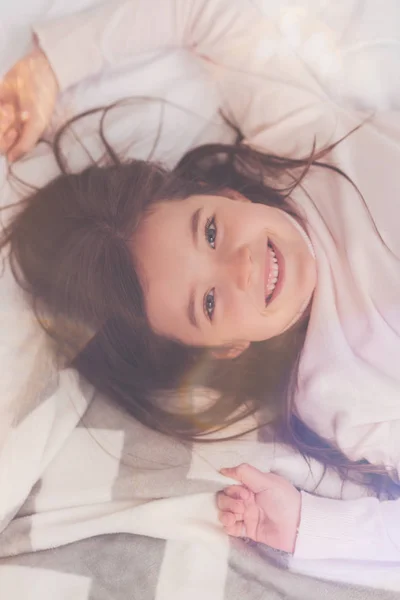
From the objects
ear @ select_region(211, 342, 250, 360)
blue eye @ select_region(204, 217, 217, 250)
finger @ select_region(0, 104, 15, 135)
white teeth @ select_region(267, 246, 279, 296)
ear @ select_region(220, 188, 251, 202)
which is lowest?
ear @ select_region(211, 342, 250, 360)

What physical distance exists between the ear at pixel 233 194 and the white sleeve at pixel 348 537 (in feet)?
1.19

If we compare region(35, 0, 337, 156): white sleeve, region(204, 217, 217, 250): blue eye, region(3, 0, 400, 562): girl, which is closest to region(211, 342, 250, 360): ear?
region(3, 0, 400, 562): girl

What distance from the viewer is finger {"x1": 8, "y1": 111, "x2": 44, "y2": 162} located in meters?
0.71

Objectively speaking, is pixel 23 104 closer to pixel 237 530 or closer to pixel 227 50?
pixel 227 50

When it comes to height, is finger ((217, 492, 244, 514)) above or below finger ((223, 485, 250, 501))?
below

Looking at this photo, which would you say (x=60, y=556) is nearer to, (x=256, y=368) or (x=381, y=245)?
(x=256, y=368)

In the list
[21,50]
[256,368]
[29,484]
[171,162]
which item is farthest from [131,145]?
[29,484]

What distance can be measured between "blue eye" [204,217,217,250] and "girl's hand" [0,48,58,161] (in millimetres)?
250

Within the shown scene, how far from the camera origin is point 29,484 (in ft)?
2.13

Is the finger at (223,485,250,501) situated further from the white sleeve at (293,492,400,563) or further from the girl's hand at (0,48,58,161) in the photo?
the girl's hand at (0,48,58,161)

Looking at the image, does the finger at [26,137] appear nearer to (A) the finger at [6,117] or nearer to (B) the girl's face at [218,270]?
(A) the finger at [6,117]

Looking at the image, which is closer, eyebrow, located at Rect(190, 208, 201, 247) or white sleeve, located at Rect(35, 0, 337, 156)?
eyebrow, located at Rect(190, 208, 201, 247)

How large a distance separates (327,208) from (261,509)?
359mm

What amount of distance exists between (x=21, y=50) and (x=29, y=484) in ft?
1.70
